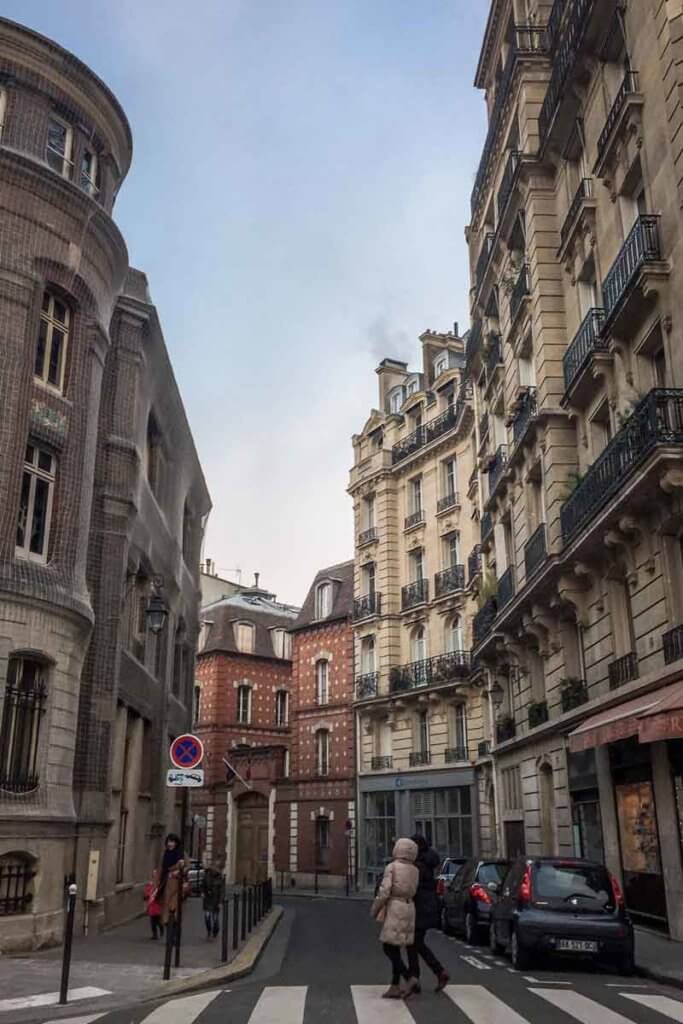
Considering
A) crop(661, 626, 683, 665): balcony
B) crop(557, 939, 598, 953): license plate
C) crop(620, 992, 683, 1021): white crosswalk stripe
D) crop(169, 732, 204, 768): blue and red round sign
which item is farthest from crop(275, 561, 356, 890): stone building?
crop(620, 992, 683, 1021): white crosswalk stripe

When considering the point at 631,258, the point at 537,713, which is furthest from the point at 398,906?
the point at 537,713

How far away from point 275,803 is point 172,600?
63.8ft

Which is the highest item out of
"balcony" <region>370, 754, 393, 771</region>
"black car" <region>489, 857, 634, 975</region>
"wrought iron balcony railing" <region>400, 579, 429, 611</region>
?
"wrought iron balcony railing" <region>400, 579, 429, 611</region>

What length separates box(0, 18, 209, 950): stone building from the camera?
15320 mm

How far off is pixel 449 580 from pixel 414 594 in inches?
97.8

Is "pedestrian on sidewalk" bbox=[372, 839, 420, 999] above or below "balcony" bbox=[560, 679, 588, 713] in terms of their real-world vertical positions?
below

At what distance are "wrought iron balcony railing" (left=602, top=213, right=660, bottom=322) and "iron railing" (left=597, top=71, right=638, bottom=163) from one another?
2349 mm

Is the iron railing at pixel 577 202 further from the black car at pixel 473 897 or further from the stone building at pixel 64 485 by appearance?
the black car at pixel 473 897

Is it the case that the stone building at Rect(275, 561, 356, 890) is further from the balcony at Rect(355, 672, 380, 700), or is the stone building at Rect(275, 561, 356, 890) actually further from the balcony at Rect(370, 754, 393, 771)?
the balcony at Rect(370, 754, 393, 771)

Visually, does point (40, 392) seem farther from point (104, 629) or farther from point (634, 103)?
point (634, 103)

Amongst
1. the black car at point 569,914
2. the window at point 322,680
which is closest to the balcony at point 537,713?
the black car at point 569,914

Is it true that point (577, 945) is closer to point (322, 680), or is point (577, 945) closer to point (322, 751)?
point (322, 751)

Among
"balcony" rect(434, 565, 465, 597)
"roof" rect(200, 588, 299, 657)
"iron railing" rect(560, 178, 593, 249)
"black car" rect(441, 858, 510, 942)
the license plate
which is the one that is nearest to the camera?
the license plate

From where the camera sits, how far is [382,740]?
40656 millimetres
